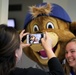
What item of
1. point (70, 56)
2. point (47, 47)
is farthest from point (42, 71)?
point (70, 56)

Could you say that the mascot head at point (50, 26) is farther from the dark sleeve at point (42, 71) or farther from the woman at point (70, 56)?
the dark sleeve at point (42, 71)

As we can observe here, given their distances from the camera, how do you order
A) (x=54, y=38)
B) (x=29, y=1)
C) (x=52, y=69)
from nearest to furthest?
1. (x=52, y=69)
2. (x=54, y=38)
3. (x=29, y=1)

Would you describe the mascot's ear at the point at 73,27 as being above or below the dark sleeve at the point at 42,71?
above

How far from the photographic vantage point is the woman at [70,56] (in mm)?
1238

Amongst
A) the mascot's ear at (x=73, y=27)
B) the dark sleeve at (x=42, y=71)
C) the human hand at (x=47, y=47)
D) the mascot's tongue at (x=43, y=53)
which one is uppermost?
the mascot's ear at (x=73, y=27)

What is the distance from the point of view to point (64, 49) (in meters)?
1.30

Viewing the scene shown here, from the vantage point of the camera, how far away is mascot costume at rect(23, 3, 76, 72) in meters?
1.27

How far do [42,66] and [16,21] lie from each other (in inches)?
94.4

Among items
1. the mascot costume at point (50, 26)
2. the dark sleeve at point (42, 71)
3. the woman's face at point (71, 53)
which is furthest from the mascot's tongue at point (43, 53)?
the dark sleeve at point (42, 71)

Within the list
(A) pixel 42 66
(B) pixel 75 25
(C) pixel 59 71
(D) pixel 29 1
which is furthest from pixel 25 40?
(D) pixel 29 1

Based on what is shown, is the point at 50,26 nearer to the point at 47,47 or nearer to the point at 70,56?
the point at 70,56

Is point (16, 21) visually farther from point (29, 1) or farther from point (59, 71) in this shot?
point (59, 71)

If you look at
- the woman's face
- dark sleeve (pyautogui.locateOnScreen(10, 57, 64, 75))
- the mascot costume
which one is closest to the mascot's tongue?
the mascot costume

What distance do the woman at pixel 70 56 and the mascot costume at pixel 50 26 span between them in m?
0.03
